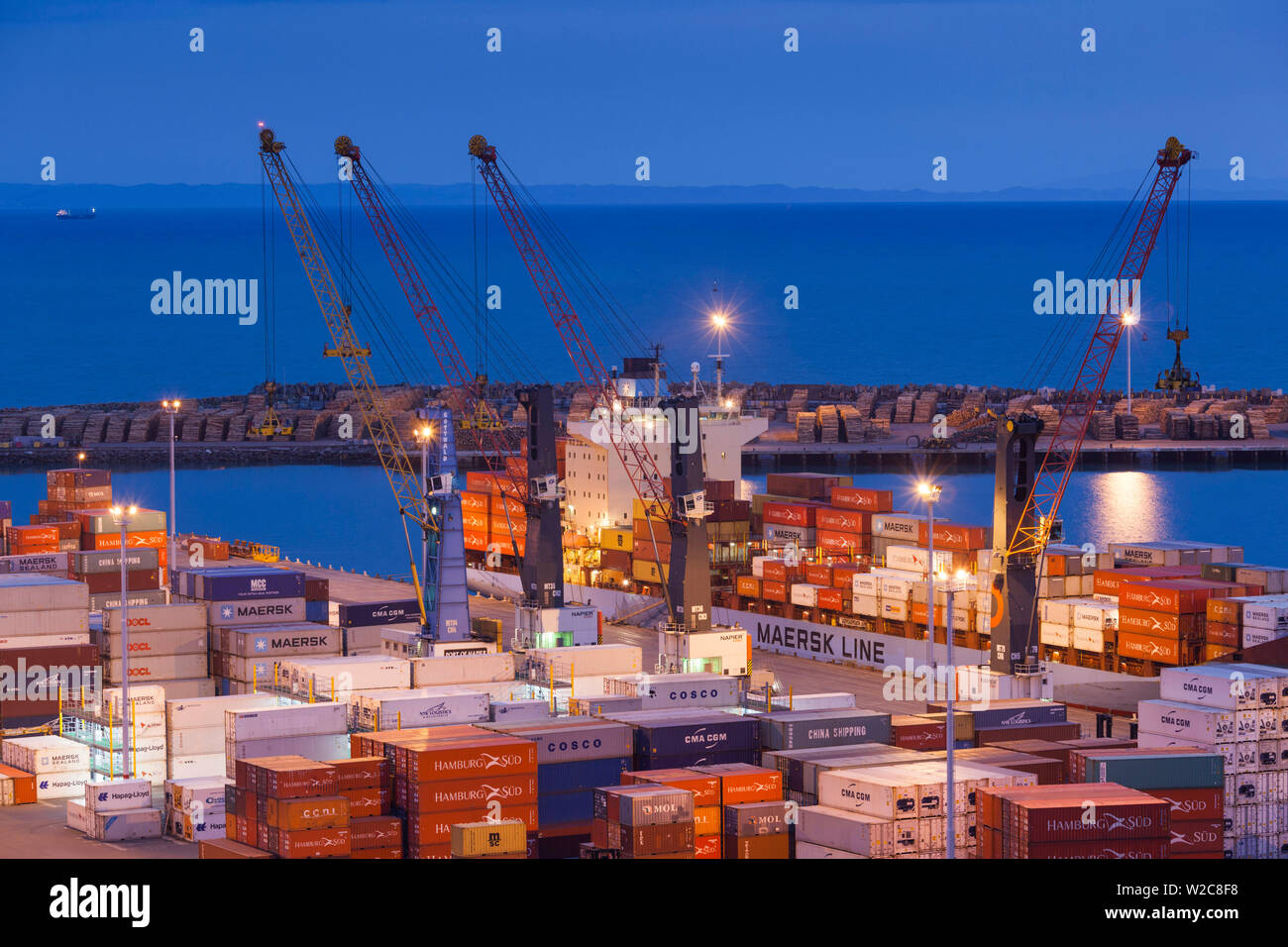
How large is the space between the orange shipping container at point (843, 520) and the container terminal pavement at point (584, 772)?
1443 cm

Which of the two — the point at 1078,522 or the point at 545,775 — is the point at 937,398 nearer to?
the point at 1078,522

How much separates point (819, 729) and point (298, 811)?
25.0 feet

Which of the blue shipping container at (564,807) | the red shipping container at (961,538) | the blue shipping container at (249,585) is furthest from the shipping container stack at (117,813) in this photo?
the red shipping container at (961,538)

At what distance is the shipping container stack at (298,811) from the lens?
21.3 m

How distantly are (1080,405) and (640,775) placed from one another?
86.0m

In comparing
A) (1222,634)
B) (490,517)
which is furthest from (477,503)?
(1222,634)

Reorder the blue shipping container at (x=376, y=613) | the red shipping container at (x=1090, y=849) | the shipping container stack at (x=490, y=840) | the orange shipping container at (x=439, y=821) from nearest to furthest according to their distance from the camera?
the red shipping container at (x=1090, y=849), the shipping container stack at (x=490, y=840), the orange shipping container at (x=439, y=821), the blue shipping container at (x=376, y=613)

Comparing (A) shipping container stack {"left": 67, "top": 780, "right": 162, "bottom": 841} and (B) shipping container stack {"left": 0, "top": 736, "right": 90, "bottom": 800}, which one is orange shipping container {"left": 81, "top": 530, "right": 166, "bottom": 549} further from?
(A) shipping container stack {"left": 67, "top": 780, "right": 162, "bottom": 841}

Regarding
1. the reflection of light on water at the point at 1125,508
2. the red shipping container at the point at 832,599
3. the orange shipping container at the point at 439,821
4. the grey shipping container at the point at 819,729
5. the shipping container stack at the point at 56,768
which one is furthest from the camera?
the reflection of light on water at the point at 1125,508

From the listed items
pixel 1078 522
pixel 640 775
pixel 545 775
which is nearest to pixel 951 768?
pixel 640 775

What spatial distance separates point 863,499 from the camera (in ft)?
154

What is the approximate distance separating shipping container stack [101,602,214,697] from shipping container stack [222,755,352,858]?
460 inches

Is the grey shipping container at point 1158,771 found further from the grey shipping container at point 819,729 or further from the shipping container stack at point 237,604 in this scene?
the shipping container stack at point 237,604

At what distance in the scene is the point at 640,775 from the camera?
22.2m
